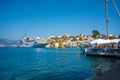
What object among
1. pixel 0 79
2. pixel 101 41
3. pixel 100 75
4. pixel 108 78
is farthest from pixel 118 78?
pixel 101 41

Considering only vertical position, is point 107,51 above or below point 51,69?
above

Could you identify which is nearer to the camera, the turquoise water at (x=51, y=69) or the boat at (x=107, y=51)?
the turquoise water at (x=51, y=69)

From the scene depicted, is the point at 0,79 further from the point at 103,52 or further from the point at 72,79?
the point at 103,52

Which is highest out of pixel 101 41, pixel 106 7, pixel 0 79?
pixel 106 7

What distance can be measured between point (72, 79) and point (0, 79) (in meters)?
9.90

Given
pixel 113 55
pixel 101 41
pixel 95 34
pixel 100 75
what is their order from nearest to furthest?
pixel 100 75, pixel 113 55, pixel 101 41, pixel 95 34

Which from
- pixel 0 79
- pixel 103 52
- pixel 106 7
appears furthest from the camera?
pixel 106 7

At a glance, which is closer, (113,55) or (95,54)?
(113,55)

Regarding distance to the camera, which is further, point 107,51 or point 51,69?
point 107,51

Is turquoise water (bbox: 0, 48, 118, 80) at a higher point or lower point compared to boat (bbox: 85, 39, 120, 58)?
lower

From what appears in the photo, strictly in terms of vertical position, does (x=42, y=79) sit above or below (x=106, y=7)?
below

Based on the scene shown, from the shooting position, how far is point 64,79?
77.0 ft

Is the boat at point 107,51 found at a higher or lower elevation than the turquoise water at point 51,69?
higher

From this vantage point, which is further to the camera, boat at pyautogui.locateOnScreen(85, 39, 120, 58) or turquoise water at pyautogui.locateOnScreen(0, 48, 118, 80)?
boat at pyautogui.locateOnScreen(85, 39, 120, 58)
